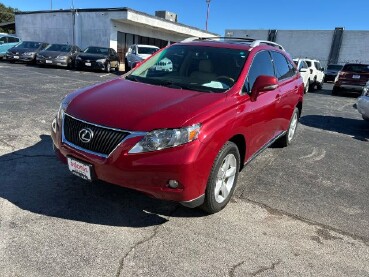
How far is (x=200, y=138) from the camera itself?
3123 mm

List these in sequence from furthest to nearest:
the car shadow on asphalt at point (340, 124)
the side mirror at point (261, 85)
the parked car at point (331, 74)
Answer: the parked car at point (331, 74), the car shadow on asphalt at point (340, 124), the side mirror at point (261, 85)

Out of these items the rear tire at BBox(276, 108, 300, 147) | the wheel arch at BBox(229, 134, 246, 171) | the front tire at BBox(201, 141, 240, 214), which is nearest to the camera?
the front tire at BBox(201, 141, 240, 214)

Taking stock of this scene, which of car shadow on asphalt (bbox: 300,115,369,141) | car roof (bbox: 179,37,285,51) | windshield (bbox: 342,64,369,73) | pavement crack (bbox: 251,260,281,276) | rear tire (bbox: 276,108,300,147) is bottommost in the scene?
car shadow on asphalt (bbox: 300,115,369,141)

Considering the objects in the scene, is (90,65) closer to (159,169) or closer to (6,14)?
(159,169)

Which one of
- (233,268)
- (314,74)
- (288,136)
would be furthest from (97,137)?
(314,74)

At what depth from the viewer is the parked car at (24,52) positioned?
69.8 feet

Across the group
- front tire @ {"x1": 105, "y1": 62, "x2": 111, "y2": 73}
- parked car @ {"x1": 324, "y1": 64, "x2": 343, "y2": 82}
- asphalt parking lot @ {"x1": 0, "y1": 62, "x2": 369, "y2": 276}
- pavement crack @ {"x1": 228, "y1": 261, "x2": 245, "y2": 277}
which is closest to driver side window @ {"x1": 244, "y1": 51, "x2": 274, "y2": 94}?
asphalt parking lot @ {"x1": 0, "y1": 62, "x2": 369, "y2": 276}

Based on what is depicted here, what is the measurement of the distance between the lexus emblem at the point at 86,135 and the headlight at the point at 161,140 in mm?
456

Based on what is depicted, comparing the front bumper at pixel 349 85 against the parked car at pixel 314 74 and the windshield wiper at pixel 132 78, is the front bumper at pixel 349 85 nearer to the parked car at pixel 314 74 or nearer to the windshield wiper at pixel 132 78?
the parked car at pixel 314 74

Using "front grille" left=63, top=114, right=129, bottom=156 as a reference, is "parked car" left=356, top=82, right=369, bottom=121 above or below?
below

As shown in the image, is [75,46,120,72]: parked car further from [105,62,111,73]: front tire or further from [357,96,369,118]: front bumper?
[357,96,369,118]: front bumper

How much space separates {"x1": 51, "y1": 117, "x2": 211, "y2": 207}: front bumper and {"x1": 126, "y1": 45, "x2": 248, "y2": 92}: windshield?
1.07m

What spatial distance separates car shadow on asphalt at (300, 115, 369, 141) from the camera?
829 cm

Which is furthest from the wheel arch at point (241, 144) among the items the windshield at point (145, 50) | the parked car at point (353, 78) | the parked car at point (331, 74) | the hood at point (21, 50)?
the parked car at point (331, 74)
